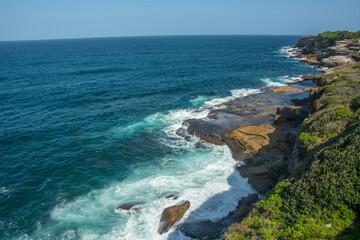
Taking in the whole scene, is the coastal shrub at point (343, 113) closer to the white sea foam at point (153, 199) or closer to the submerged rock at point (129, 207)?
the white sea foam at point (153, 199)

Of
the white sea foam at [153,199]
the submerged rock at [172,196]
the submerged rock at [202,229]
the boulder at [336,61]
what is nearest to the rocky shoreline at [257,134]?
the submerged rock at [202,229]

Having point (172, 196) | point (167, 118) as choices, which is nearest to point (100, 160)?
point (172, 196)

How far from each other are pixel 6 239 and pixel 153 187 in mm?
14140

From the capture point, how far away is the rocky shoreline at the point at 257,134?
22.6 meters

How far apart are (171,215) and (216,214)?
4345mm

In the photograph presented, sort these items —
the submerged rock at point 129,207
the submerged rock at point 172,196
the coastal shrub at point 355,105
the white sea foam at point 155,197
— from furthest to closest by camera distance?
the coastal shrub at point 355,105 < the submerged rock at point 172,196 < the submerged rock at point 129,207 < the white sea foam at point 155,197

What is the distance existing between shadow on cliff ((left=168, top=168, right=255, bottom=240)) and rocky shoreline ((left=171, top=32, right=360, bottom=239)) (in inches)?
3.5

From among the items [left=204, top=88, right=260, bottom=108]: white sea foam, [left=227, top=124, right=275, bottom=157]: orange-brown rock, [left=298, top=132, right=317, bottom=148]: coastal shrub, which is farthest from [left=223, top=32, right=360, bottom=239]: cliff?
[left=204, top=88, right=260, bottom=108]: white sea foam

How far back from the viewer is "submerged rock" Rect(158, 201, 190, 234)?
20266 millimetres

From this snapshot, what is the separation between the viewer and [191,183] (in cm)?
2636

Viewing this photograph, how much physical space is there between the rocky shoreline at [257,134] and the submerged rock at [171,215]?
1120 millimetres

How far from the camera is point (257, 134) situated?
33.8 metres

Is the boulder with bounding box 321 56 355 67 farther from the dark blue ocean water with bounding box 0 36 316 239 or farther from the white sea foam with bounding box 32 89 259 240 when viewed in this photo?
the white sea foam with bounding box 32 89 259 240

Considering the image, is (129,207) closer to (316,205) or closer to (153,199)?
(153,199)
